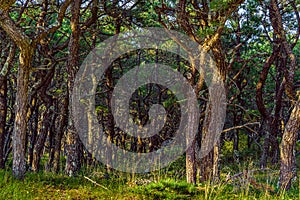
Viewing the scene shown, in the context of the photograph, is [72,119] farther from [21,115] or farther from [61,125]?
[61,125]

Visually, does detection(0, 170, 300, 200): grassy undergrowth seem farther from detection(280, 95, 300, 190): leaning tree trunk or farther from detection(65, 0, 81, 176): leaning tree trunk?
detection(280, 95, 300, 190): leaning tree trunk

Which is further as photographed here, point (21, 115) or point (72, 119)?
point (72, 119)

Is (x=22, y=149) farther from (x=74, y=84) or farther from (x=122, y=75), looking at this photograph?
(x=122, y=75)

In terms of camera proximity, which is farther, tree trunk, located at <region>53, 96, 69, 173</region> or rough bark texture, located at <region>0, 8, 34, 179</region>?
tree trunk, located at <region>53, 96, 69, 173</region>

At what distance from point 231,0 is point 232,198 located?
12.5 feet

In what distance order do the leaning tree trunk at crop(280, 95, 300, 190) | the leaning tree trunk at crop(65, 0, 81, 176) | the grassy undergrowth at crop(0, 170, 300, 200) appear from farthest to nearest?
the leaning tree trunk at crop(65, 0, 81, 176)
the leaning tree trunk at crop(280, 95, 300, 190)
the grassy undergrowth at crop(0, 170, 300, 200)

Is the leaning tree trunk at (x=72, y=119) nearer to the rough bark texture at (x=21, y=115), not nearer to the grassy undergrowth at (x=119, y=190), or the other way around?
the grassy undergrowth at (x=119, y=190)

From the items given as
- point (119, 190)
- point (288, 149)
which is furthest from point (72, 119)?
point (288, 149)

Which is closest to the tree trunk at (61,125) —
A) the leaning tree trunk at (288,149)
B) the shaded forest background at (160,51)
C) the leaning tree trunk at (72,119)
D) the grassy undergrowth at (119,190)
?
the shaded forest background at (160,51)

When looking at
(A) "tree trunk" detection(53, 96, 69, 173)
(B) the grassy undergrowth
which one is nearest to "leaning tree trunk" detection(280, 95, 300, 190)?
(B) the grassy undergrowth

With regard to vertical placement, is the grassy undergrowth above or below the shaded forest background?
below

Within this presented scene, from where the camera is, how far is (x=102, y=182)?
8.59 metres

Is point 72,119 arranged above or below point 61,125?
above

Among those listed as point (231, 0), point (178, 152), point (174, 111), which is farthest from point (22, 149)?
point (174, 111)
